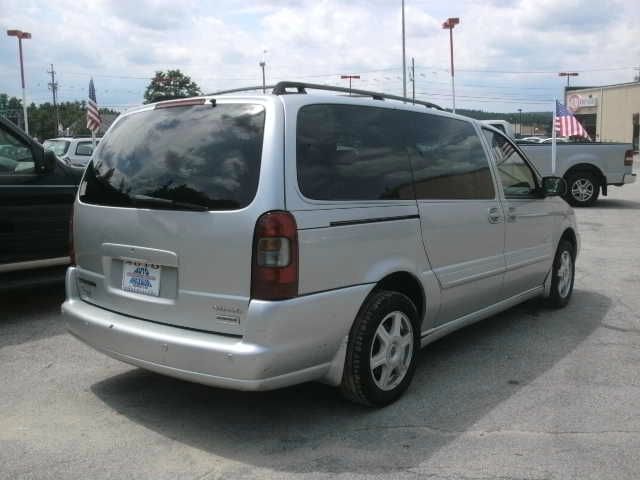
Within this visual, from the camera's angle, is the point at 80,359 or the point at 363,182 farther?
the point at 80,359

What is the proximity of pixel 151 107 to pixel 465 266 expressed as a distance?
2.32m

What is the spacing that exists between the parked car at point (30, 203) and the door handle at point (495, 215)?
379 centimetres

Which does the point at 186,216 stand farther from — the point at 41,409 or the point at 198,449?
the point at 41,409

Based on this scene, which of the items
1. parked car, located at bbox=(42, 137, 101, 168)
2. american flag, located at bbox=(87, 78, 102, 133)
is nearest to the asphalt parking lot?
parked car, located at bbox=(42, 137, 101, 168)

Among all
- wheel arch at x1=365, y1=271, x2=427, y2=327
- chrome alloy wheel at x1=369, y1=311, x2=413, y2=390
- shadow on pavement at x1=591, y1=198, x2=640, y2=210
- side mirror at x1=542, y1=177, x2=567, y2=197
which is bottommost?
chrome alloy wheel at x1=369, y1=311, x2=413, y2=390

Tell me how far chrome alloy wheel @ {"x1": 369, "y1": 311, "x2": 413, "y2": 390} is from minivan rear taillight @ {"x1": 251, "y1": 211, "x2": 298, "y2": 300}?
2.59ft

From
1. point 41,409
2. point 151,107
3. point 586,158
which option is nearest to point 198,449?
point 41,409

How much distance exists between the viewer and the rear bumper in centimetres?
321

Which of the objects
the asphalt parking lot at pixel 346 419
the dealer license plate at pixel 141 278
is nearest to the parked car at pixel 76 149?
the asphalt parking lot at pixel 346 419

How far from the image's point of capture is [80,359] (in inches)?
191

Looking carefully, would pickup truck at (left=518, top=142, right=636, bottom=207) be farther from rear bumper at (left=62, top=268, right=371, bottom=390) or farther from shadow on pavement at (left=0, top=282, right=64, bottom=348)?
rear bumper at (left=62, top=268, right=371, bottom=390)

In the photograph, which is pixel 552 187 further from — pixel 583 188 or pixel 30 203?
pixel 583 188

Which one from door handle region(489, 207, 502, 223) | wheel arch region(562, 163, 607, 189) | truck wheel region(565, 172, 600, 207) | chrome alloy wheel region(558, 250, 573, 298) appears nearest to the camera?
door handle region(489, 207, 502, 223)

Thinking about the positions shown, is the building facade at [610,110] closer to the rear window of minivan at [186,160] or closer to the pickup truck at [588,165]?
the pickup truck at [588,165]
